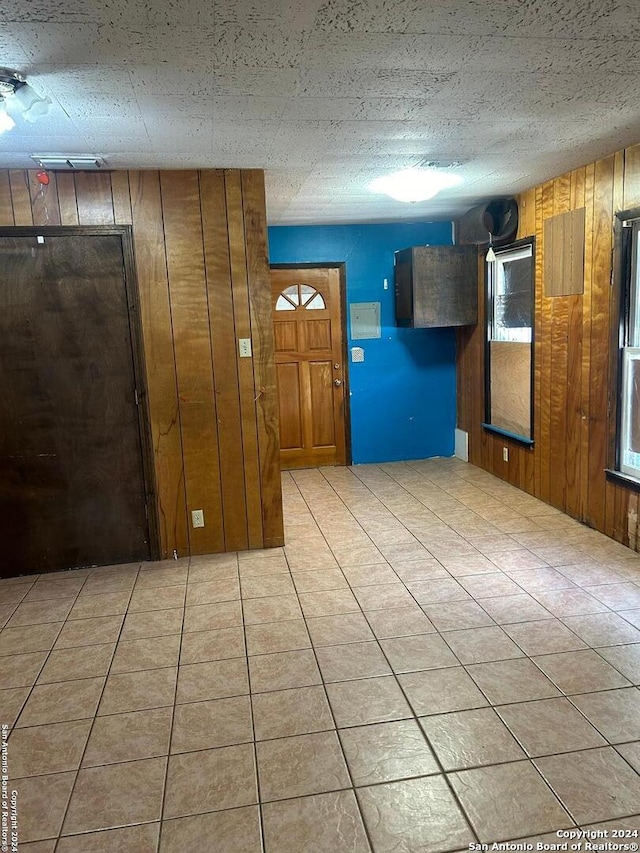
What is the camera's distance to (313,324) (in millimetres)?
5812

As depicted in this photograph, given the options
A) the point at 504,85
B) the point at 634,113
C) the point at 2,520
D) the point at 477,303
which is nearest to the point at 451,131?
the point at 504,85

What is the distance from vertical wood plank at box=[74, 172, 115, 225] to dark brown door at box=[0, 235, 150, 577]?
0.34 ft

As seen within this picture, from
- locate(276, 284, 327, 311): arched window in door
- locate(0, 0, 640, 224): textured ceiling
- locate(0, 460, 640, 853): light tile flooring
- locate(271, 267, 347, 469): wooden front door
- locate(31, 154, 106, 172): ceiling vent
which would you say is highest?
locate(31, 154, 106, 172): ceiling vent

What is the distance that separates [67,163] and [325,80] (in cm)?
168

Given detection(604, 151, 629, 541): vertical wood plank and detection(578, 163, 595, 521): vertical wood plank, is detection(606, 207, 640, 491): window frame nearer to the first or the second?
detection(604, 151, 629, 541): vertical wood plank

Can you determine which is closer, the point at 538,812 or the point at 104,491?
the point at 538,812

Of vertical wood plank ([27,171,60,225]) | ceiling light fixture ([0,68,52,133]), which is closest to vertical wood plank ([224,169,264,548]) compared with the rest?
vertical wood plank ([27,171,60,225])

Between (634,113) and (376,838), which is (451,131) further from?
(376,838)

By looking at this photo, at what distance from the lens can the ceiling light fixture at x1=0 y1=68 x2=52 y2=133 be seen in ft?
6.87

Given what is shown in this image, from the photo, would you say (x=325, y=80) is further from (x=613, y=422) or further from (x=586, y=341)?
(x=613, y=422)

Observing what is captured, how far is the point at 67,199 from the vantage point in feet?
11.3

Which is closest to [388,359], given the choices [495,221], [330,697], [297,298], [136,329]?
[297,298]

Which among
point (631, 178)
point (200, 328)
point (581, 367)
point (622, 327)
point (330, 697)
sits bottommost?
point (330, 697)

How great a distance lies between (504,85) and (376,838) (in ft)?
8.56
